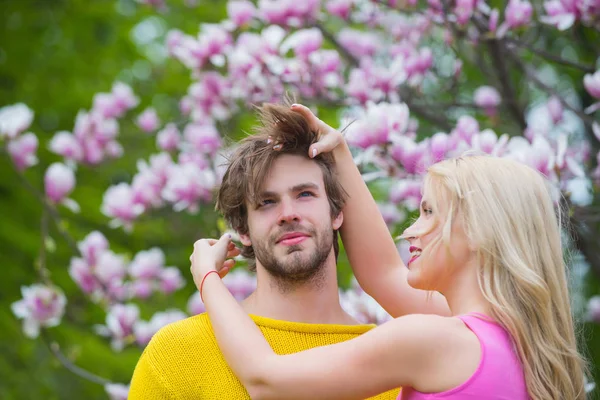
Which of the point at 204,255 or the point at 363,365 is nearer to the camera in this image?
the point at 363,365

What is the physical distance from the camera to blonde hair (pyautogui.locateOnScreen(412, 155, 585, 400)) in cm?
212

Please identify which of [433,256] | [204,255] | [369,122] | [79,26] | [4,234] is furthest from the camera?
[79,26]

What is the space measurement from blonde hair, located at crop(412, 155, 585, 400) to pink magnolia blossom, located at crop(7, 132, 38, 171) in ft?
9.67

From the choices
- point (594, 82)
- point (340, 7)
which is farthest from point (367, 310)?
point (340, 7)

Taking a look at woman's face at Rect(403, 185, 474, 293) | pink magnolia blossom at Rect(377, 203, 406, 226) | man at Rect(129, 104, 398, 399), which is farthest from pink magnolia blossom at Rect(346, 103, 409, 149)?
pink magnolia blossom at Rect(377, 203, 406, 226)

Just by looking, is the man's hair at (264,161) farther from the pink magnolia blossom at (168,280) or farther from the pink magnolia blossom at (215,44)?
the pink magnolia blossom at (168,280)

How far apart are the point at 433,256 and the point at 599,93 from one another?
1603 millimetres

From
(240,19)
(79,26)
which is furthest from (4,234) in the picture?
(240,19)

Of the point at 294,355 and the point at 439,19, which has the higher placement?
the point at 439,19

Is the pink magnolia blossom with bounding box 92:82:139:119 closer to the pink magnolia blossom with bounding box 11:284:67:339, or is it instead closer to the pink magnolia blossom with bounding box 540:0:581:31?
the pink magnolia blossom with bounding box 11:284:67:339

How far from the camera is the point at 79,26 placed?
6238mm

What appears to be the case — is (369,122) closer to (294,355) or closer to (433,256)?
(433,256)

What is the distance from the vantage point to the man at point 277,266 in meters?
2.53

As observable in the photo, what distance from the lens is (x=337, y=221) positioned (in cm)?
281
